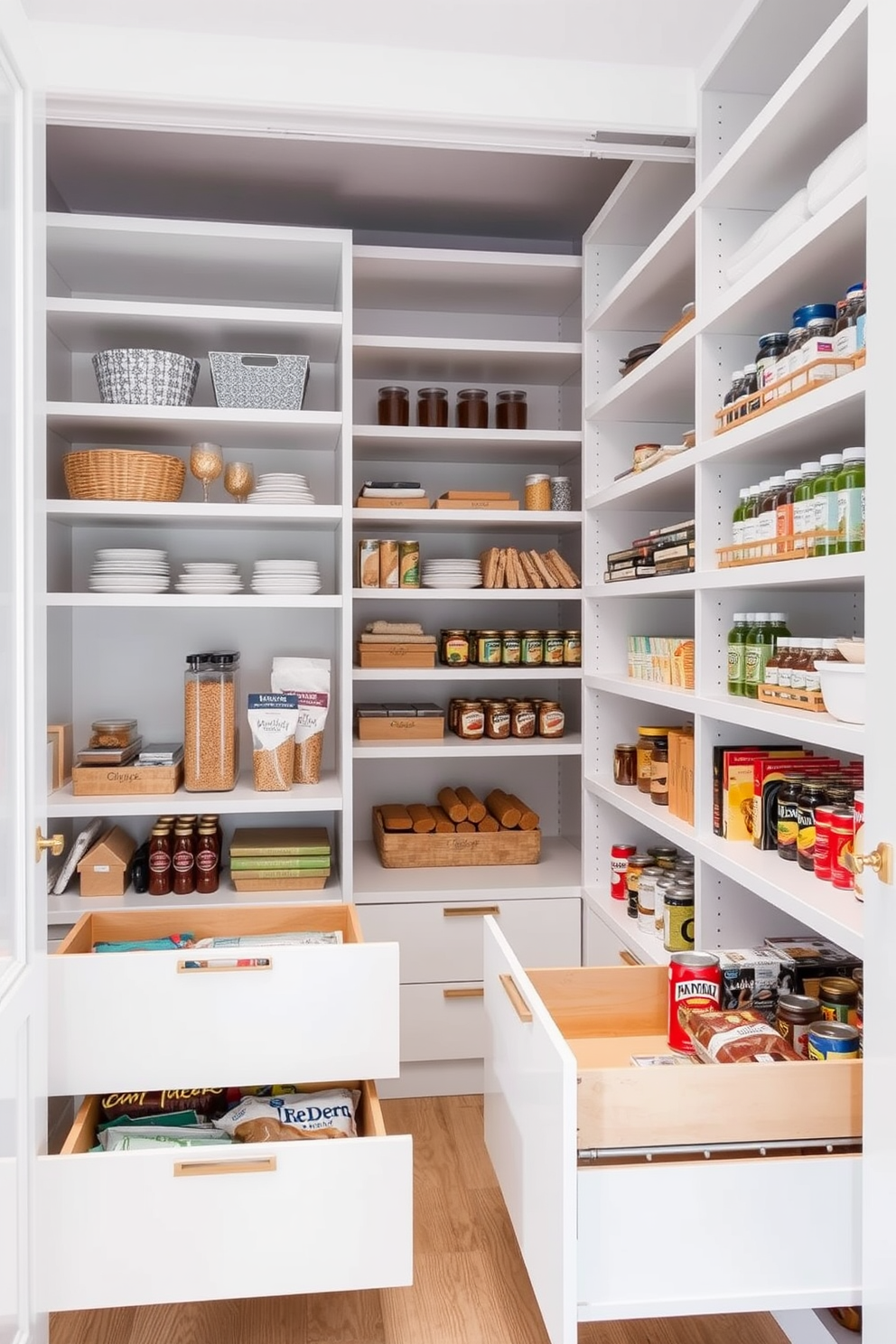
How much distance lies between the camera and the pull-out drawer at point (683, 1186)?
1297mm

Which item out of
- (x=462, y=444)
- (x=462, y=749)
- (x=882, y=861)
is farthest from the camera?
(x=462, y=444)

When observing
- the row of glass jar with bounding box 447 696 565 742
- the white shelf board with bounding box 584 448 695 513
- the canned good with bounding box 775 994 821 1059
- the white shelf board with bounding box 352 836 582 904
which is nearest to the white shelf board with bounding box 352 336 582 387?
the white shelf board with bounding box 584 448 695 513

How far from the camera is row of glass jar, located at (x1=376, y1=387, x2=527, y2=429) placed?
2.96m

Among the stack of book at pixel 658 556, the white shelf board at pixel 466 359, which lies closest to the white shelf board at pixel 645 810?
the stack of book at pixel 658 556

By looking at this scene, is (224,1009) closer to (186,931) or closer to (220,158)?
(186,931)

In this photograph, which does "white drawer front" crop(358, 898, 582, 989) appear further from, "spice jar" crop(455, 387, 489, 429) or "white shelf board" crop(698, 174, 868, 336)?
"white shelf board" crop(698, 174, 868, 336)

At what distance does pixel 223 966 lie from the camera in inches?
71.3

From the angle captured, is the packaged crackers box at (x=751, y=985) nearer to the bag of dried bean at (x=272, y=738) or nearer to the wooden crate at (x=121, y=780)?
the bag of dried bean at (x=272, y=738)

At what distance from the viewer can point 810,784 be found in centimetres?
182

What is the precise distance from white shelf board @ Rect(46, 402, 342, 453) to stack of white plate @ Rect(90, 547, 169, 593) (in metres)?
0.33

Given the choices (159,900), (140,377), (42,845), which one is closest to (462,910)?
(159,900)

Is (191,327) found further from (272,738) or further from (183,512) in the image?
(272,738)

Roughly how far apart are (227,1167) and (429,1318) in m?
0.60

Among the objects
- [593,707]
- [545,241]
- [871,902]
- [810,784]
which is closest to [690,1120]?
[871,902]
